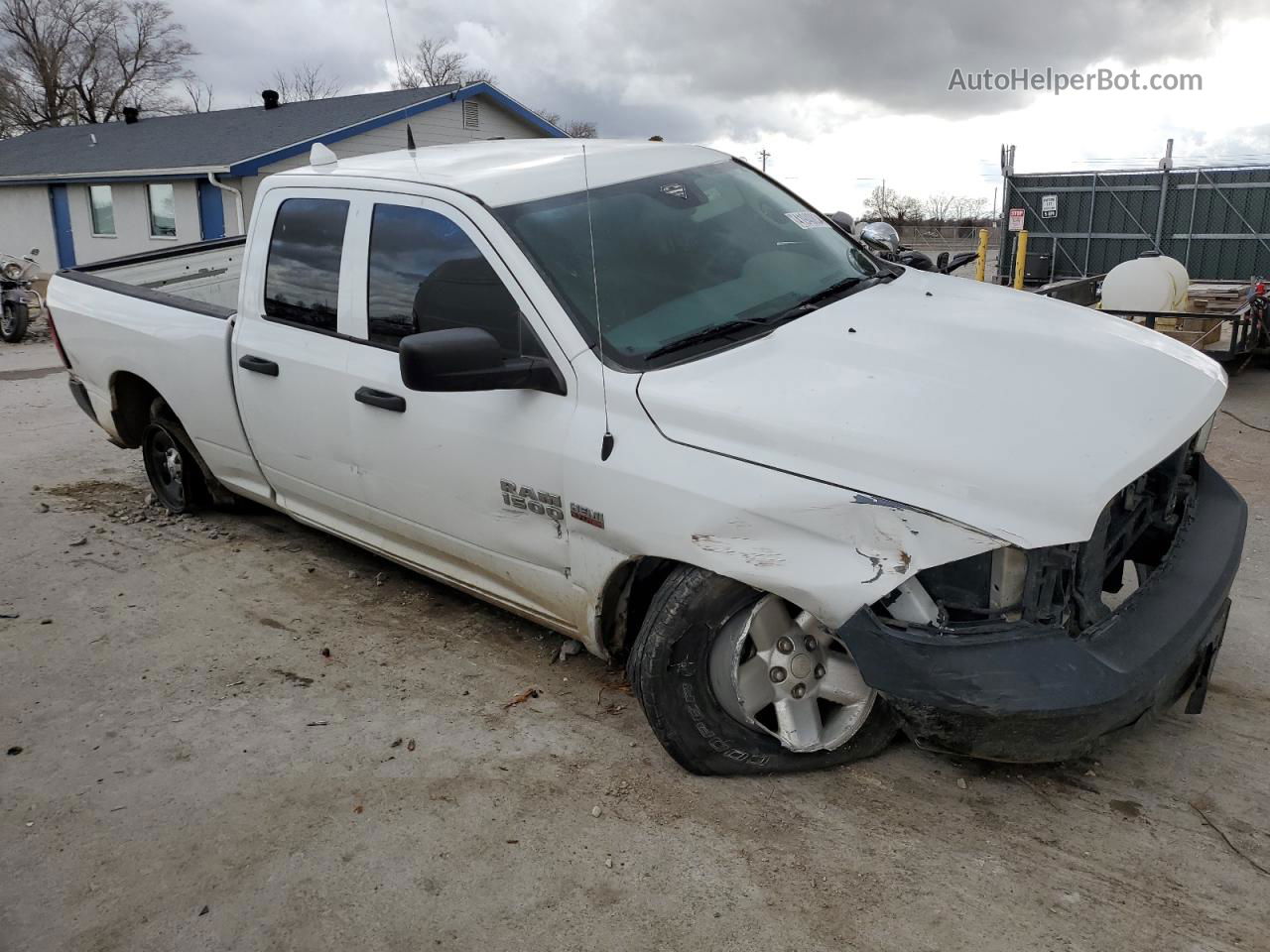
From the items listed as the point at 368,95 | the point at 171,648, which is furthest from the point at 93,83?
the point at 171,648

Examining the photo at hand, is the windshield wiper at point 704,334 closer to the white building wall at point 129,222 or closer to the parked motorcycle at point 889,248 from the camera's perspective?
the parked motorcycle at point 889,248

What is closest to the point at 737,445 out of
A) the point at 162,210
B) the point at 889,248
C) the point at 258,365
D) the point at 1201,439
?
the point at 1201,439

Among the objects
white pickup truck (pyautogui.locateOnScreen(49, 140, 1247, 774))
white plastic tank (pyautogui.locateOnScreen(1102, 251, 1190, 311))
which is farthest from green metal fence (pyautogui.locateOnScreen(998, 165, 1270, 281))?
white pickup truck (pyautogui.locateOnScreen(49, 140, 1247, 774))

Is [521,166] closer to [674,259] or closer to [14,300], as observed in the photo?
[674,259]

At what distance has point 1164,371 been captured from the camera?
311 centimetres

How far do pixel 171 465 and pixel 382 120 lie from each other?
17.7 meters

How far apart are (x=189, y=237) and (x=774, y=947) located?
23463 mm

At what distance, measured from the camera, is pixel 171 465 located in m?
5.76

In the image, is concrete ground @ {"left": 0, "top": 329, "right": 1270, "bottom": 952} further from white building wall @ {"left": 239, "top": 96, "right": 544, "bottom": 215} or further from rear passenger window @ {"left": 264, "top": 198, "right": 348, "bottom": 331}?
white building wall @ {"left": 239, "top": 96, "right": 544, "bottom": 215}

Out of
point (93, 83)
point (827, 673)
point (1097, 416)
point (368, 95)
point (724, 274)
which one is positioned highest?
point (93, 83)

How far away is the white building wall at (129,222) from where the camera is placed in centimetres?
2247

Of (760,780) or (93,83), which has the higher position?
(93,83)

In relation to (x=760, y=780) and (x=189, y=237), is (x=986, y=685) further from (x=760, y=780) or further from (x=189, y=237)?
(x=189, y=237)

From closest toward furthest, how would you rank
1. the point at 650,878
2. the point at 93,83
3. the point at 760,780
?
the point at 650,878, the point at 760,780, the point at 93,83
